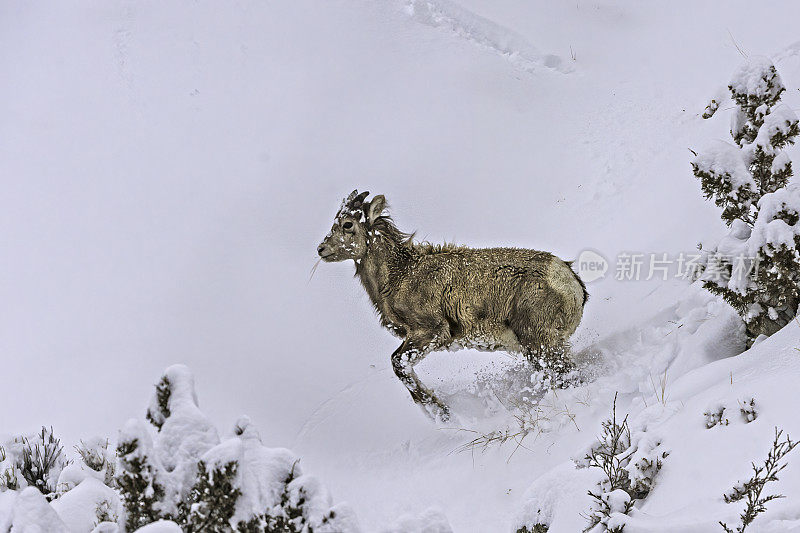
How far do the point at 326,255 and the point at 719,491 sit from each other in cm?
365

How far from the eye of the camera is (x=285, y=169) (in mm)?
10805

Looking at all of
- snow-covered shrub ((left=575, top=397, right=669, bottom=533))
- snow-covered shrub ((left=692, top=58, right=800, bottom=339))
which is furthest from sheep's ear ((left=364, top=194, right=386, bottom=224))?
snow-covered shrub ((left=575, top=397, right=669, bottom=533))

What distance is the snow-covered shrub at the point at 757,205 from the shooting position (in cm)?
485

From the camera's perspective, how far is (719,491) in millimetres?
3268

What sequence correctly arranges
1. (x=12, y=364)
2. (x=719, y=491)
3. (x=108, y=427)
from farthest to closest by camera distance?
(x=12, y=364) < (x=108, y=427) < (x=719, y=491)

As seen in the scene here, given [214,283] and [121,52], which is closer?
[214,283]

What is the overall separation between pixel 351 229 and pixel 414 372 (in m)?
1.33

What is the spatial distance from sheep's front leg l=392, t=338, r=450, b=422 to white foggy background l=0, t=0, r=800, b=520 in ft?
1.25

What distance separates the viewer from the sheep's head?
19.8 ft

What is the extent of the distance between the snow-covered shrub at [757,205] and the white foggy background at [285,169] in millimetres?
1694

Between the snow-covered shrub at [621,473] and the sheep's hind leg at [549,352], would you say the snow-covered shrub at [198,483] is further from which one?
the sheep's hind leg at [549,352]

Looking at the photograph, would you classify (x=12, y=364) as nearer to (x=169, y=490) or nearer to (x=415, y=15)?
(x=169, y=490)

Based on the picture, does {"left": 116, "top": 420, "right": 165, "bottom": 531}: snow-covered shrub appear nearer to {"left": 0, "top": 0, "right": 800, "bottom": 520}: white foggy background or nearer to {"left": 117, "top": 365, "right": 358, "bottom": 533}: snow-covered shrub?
{"left": 117, "top": 365, "right": 358, "bottom": 533}: snow-covered shrub

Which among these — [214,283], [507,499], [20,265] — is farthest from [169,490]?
[20,265]
